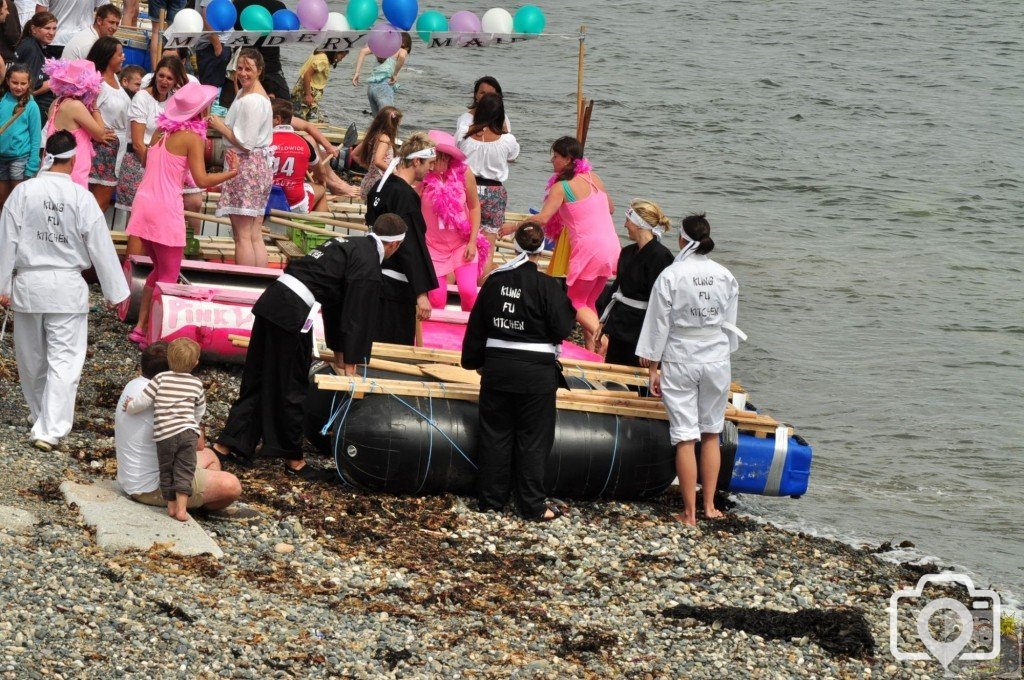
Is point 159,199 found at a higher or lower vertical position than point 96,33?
lower

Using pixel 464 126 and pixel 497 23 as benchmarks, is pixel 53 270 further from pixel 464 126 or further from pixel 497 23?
pixel 497 23

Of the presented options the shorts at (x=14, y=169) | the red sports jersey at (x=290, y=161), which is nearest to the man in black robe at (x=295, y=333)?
the shorts at (x=14, y=169)

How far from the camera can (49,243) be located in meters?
7.57

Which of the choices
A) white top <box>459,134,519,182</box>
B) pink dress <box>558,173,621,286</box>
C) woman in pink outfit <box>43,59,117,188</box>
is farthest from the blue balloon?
pink dress <box>558,173,621,286</box>

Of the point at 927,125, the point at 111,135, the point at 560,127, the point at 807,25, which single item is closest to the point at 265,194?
the point at 111,135

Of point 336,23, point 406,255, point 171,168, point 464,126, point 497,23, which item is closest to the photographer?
point 406,255

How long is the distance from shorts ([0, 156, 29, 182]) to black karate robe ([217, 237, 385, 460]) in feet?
10.4

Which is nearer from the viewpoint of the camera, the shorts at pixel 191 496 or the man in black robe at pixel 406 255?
the shorts at pixel 191 496

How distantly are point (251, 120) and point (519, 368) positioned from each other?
11.9 feet

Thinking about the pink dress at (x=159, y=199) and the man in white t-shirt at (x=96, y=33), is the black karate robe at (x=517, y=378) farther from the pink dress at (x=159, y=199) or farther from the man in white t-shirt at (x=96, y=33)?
the man in white t-shirt at (x=96, y=33)

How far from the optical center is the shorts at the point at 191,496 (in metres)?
6.95

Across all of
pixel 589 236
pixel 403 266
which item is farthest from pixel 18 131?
pixel 589 236

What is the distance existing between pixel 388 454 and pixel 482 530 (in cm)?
73

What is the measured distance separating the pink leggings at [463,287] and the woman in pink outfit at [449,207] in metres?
0.26
